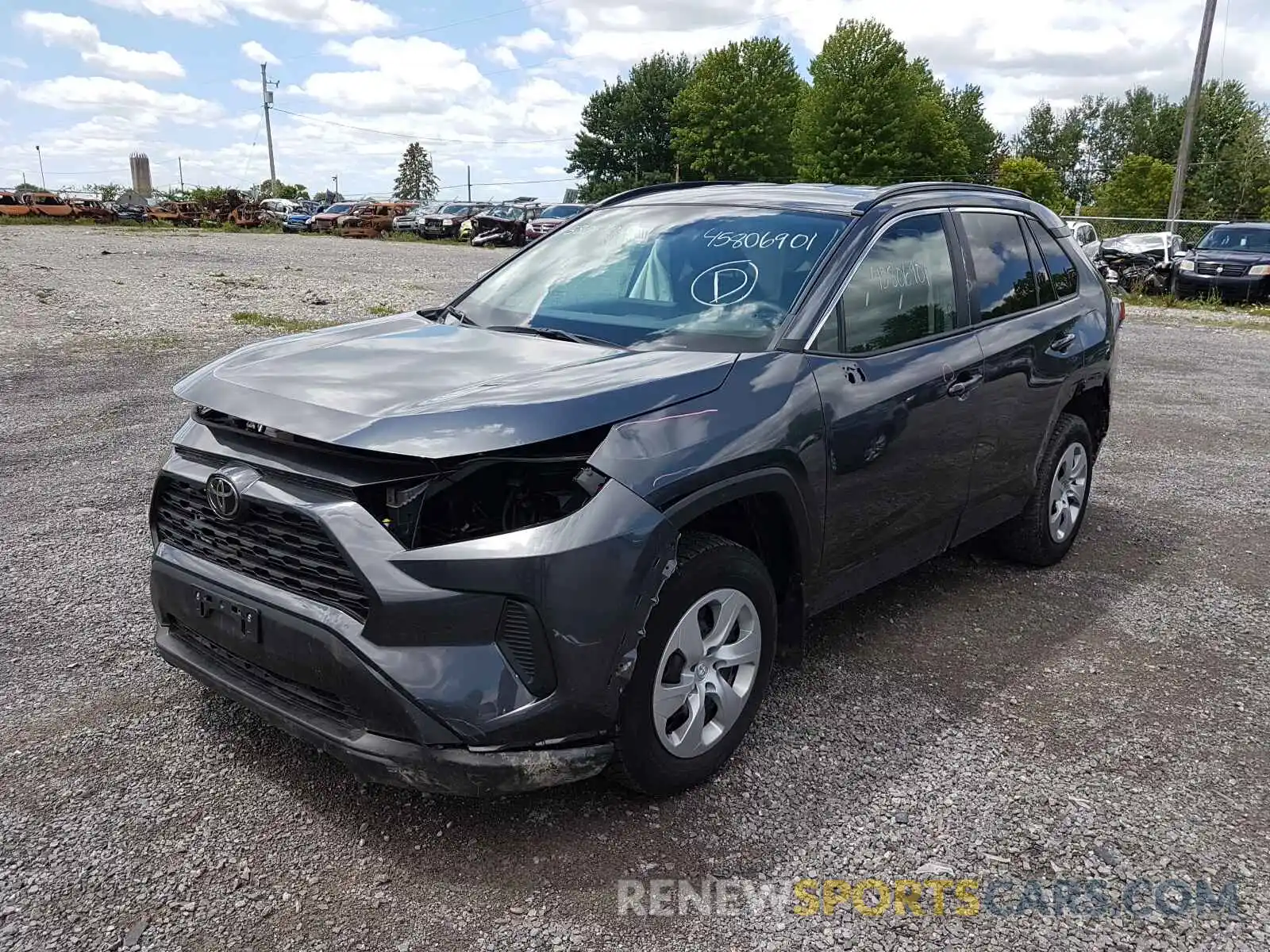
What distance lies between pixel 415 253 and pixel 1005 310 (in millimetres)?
26077

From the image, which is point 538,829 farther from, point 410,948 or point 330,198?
point 330,198

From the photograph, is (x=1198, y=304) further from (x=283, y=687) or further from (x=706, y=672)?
(x=283, y=687)

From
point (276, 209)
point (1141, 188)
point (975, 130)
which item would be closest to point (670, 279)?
point (276, 209)

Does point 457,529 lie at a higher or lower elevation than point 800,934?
higher

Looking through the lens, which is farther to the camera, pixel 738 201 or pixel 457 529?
pixel 738 201

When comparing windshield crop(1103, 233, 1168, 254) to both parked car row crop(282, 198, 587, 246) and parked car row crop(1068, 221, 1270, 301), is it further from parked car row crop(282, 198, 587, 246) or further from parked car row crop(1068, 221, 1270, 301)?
parked car row crop(282, 198, 587, 246)

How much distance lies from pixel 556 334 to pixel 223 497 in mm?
1284

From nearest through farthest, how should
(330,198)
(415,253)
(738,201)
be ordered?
(738,201)
(415,253)
(330,198)

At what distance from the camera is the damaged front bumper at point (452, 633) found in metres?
2.52

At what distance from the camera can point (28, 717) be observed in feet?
11.1

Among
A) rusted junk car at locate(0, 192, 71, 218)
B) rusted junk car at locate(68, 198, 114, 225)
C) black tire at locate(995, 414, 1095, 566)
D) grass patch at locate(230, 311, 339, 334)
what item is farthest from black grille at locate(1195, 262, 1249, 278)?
rusted junk car at locate(0, 192, 71, 218)

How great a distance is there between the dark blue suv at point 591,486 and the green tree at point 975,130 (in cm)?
7920

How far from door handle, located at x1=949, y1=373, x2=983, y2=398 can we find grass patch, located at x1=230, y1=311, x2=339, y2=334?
32.4 feet

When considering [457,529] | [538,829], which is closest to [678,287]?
[457,529]
